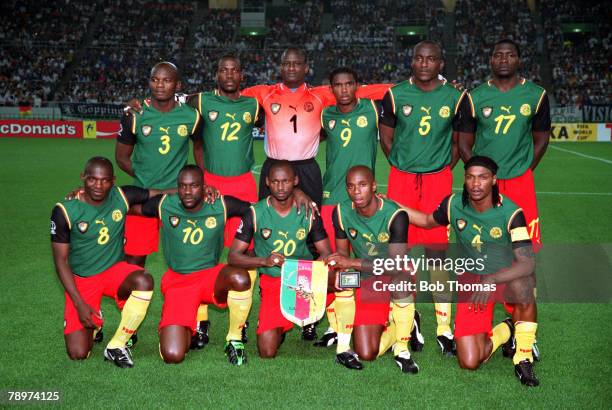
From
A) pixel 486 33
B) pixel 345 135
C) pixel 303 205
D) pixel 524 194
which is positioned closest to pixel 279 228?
pixel 303 205

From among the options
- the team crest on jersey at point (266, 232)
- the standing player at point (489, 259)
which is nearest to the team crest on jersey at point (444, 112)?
the standing player at point (489, 259)

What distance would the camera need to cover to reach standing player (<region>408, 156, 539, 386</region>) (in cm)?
434

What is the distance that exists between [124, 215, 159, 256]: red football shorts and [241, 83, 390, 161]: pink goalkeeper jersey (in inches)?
45.0

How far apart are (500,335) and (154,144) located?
2994 mm

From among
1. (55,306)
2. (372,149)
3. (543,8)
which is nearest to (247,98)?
(372,149)

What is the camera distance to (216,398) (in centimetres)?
396

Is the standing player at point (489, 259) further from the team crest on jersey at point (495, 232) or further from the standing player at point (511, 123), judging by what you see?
the standing player at point (511, 123)

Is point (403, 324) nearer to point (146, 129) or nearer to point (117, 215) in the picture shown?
point (117, 215)

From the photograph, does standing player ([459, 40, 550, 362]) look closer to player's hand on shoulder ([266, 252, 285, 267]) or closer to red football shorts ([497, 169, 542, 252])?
red football shorts ([497, 169, 542, 252])

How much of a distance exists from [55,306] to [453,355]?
336 cm

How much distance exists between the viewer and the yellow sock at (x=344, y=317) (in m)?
4.66

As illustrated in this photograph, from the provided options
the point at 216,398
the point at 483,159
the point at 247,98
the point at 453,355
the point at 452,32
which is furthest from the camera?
the point at 452,32

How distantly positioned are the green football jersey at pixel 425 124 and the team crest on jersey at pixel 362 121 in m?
0.25

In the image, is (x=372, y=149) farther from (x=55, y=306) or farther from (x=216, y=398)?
(x=55, y=306)
